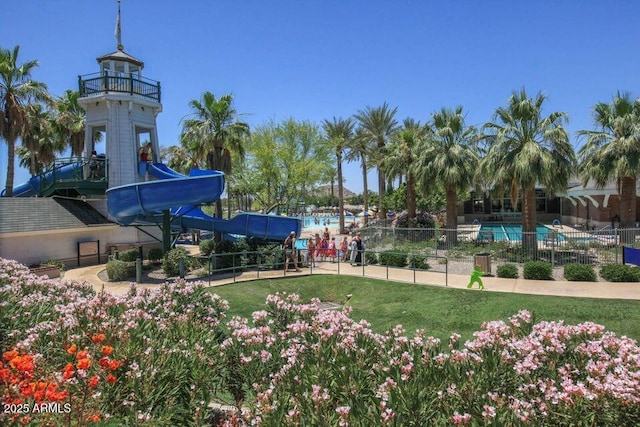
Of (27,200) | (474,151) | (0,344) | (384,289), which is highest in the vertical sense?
(474,151)

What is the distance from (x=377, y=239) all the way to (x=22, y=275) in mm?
19190

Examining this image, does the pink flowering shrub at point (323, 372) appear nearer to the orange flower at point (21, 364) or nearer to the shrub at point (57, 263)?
the orange flower at point (21, 364)

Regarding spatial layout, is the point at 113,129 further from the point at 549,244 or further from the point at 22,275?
the point at 549,244

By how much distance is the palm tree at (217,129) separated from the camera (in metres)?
28.6

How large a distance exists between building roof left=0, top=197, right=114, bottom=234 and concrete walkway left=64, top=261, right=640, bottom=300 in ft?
8.18

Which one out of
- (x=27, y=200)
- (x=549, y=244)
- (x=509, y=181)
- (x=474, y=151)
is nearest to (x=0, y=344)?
(x=27, y=200)

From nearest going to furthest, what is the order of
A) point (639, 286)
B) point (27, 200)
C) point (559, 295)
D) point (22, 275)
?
point (22, 275), point (559, 295), point (639, 286), point (27, 200)

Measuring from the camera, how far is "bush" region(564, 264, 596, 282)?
15.8m

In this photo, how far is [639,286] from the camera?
47.7 feet

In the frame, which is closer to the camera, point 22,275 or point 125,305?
point 125,305

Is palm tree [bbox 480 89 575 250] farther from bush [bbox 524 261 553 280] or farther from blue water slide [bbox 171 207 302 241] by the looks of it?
blue water slide [bbox 171 207 302 241]

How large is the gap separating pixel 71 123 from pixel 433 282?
3234 cm

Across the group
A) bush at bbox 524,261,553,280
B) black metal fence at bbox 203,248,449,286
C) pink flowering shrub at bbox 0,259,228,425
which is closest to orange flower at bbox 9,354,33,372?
pink flowering shrub at bbox 0,259,228,425

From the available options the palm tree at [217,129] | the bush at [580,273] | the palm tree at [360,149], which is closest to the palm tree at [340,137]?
the palm tree at [360,149]
